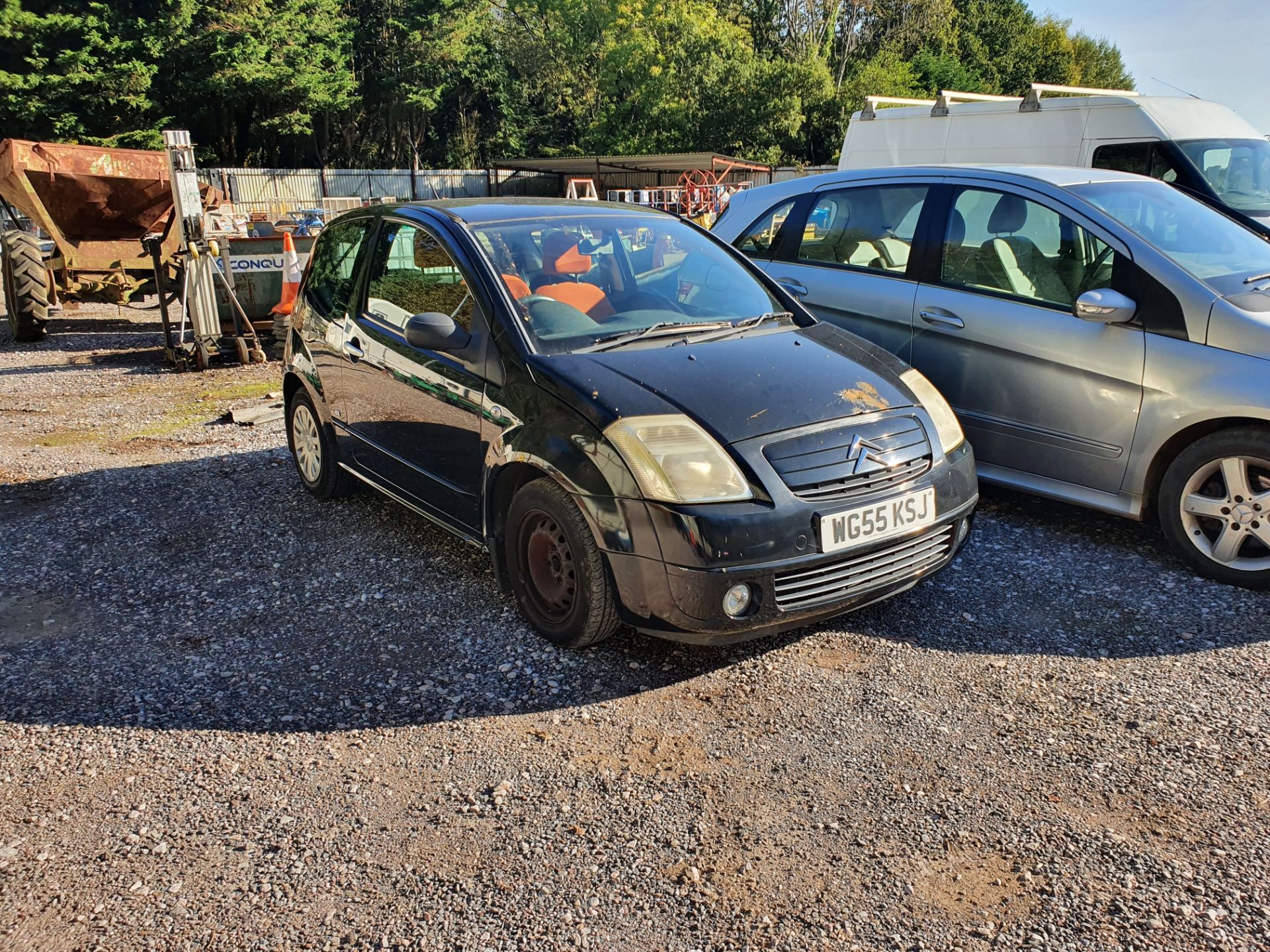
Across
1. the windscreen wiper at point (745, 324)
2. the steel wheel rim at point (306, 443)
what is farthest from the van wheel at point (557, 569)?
the steel wheel rim at point (306, 443)

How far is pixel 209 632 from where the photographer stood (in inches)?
157

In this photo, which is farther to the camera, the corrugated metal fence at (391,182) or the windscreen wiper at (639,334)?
the corrugated metal fence at (391,182)

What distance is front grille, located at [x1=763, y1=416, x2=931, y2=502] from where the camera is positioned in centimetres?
333

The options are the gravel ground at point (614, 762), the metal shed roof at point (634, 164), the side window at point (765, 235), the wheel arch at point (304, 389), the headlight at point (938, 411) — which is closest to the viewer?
the gravel ground at point (614, 762)

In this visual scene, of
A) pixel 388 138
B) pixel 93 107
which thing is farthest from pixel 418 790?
pixel 388 138

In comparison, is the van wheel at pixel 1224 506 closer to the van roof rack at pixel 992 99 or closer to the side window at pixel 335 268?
the side window at pixel 335 268

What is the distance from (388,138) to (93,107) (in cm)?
1728

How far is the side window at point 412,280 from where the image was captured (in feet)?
13.5

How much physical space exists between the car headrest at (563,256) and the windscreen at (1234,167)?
790cm

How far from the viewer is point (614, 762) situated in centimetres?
306

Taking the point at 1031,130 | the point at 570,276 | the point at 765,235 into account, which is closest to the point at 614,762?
the point at 570,276

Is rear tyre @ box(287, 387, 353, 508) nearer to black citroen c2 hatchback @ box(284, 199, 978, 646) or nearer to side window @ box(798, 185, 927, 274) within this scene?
black citroen c2 hatchback @ box(284, 199, 978, 646)

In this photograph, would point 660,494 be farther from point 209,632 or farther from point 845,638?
point 209,632

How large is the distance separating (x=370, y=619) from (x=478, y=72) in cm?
5133
